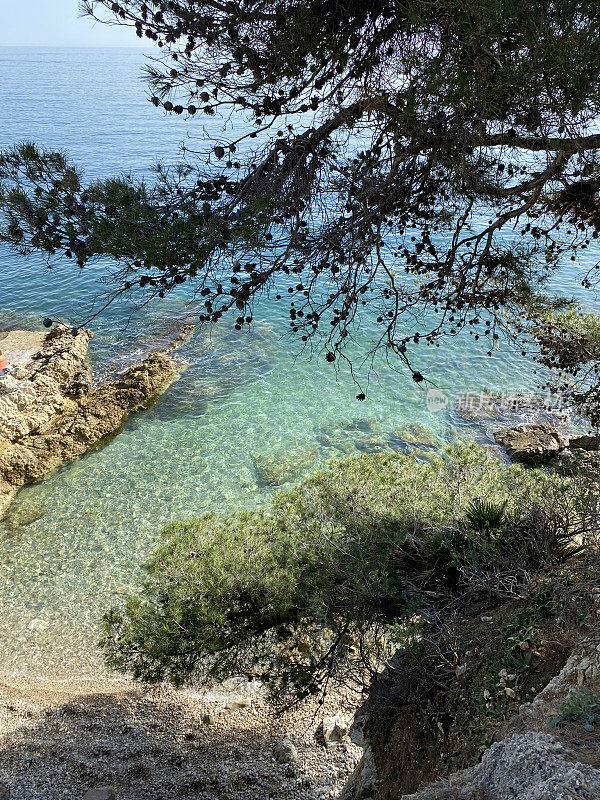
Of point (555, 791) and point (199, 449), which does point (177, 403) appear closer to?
point (199, 449)

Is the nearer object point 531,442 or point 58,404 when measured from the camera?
point 531,442

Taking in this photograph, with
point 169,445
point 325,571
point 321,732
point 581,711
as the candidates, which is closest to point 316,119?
point 325,571

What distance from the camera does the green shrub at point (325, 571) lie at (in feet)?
20.4

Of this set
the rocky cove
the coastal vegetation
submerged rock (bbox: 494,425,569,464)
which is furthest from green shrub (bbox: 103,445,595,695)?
submerged rock (bbox: 494,425,569,464)

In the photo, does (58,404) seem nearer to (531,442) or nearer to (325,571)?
(325,571)

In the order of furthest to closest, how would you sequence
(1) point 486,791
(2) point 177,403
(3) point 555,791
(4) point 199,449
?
1. (2) point 177,403
2. (4) point 199,449
3. (1) point 486,791
4. (3) point 555,791

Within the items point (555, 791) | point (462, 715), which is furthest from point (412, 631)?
point (555, 791)

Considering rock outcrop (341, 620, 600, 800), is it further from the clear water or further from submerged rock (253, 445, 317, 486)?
submerged rock (253, 445, 317, 486)

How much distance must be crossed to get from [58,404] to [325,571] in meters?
10.1

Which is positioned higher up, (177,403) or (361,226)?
(361,226)

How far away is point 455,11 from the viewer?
3863 mm

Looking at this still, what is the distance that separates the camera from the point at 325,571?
654 centimetres

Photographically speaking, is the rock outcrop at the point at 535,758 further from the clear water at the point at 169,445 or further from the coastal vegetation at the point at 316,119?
the clear water at the point at 169,445

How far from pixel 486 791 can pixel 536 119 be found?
4613mm
